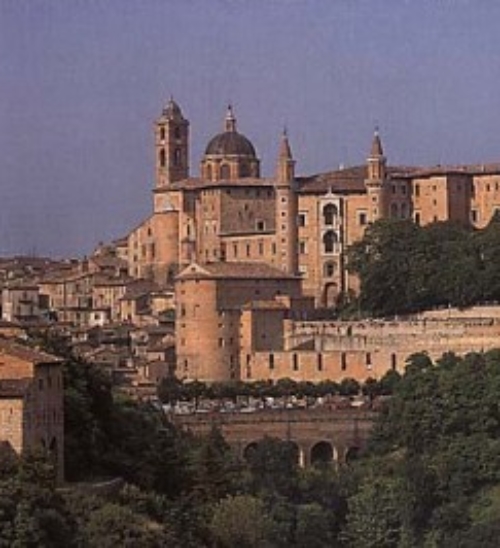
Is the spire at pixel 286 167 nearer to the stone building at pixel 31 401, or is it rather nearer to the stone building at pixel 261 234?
the stone building at pixel 261 234

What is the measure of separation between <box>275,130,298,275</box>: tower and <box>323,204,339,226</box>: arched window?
2.42ft

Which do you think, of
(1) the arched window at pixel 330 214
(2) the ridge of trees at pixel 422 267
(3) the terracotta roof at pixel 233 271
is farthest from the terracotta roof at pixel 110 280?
(2) the ridge of trees at pixel 422 267

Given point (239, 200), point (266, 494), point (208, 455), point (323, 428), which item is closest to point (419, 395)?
point (323, 428)

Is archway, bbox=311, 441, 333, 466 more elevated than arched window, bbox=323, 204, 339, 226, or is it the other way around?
arched window, bbox=323, 204, 339, 226

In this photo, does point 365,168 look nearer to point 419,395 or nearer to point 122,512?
point 419,395

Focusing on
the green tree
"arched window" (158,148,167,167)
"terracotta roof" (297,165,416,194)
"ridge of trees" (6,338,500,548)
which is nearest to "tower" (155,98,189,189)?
"arched window" (158,148,167,167)

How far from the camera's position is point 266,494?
132 ft

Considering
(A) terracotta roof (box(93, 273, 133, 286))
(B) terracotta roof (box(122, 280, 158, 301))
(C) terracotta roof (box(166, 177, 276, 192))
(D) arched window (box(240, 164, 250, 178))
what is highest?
(D) arched window (box(240, 164, 250, 178))

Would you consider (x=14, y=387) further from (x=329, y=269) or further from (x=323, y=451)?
(x=329, y=269)

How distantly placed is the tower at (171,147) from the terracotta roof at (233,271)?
422 inches

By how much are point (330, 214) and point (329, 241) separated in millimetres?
730

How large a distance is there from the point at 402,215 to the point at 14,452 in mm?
35872

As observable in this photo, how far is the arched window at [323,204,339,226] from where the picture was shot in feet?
205

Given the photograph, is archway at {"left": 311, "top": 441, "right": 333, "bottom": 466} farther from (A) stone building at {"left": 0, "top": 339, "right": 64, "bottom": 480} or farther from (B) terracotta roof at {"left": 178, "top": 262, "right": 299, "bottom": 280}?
(A) stone building at {"left": 0, "top": 339, "right": 64, "bottom": 480}
